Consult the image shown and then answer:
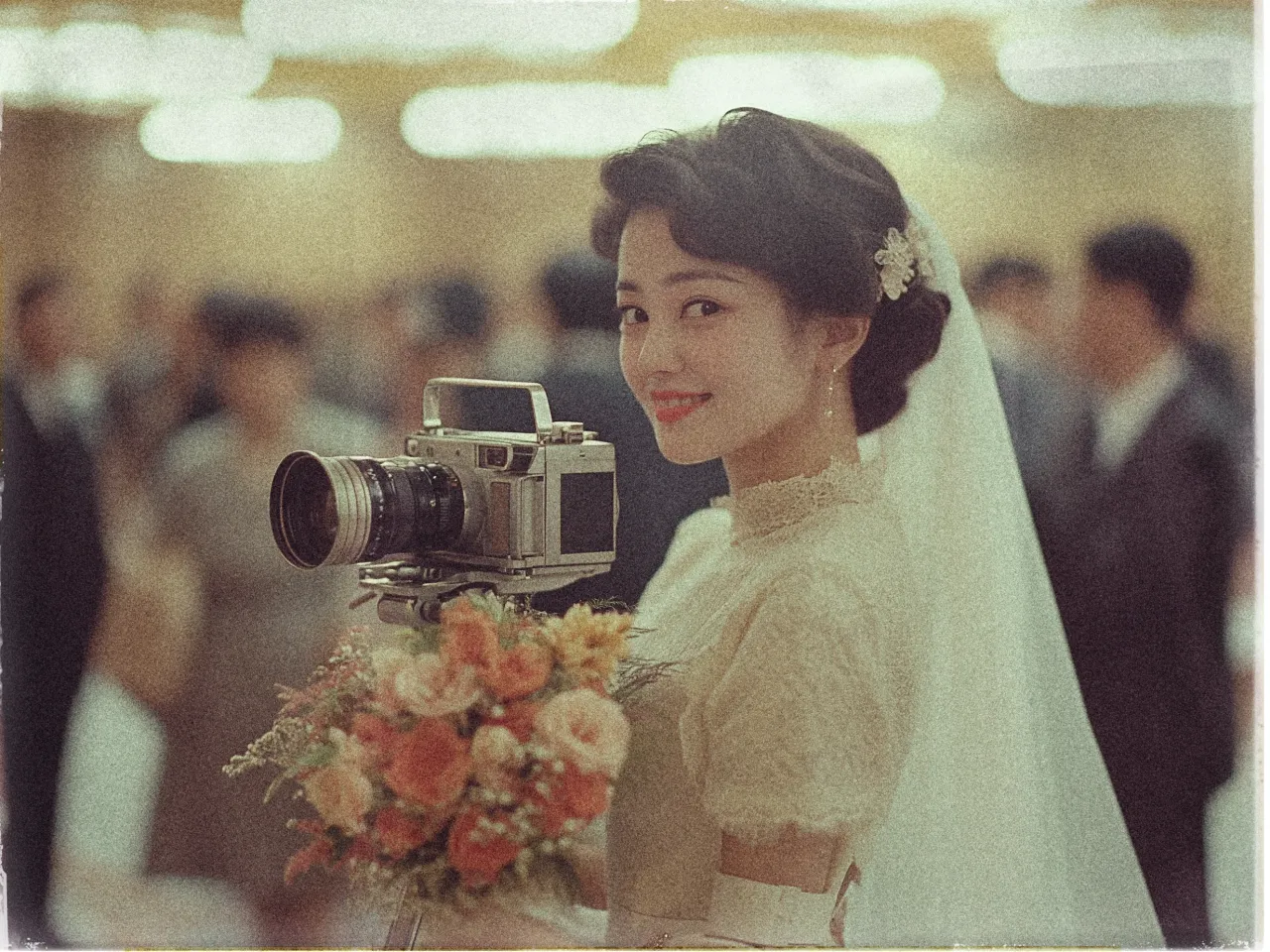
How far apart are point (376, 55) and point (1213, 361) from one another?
4.38 ft

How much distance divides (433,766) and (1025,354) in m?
1.04

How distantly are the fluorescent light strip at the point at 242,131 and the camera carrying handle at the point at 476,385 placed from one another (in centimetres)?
39

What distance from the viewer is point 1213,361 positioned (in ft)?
6.82

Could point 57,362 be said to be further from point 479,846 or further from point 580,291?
point 479,846

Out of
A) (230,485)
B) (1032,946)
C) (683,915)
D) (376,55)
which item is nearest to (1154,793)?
(1032,946)

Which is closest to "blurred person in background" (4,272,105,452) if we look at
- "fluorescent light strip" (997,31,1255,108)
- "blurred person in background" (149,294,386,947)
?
"blurred person in background" (149,294,386,947)

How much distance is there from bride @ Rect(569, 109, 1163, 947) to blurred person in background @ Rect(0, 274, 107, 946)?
0.85 m

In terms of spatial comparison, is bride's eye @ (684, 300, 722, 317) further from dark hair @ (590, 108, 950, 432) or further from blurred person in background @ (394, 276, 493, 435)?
blurred person in background @ (394, 276, 493, 435)

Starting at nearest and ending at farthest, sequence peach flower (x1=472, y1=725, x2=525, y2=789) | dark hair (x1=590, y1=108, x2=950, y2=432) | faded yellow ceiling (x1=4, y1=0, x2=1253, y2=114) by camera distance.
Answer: peach flower (x1=472, y1=725, x2=525, y2=789) < dark hair (x1=590, y1=108, x2=950, y2=432) < faded yellow ceiling (x1=4, y1=0, x2=1253, y2=114)

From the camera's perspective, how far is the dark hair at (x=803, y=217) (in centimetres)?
197

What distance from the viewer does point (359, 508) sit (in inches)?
74.7

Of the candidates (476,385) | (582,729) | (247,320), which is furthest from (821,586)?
(247,320)

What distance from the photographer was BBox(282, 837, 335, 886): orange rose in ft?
6.65

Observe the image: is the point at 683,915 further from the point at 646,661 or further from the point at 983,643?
the point at 983,643
